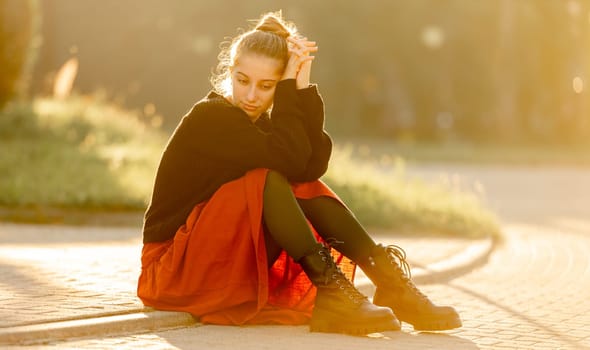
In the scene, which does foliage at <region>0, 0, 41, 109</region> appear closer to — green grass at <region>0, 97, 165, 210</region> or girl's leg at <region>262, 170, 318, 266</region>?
green grass at <region>0, 97, 165, 210</region>

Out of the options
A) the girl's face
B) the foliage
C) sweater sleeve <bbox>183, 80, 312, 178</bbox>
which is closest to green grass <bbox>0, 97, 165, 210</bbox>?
the foliage

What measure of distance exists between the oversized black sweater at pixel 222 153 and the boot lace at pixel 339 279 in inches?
16.6

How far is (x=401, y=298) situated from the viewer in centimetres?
524

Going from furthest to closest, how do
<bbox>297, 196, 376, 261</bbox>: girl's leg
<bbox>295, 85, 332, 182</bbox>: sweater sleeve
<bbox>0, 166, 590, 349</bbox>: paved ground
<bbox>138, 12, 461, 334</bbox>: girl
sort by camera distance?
1. <bbox>295, 85, 332, 182</bbox>: sweater sleeve
2. <bbox>297, 196, 376, 261</bbox>: girl's leg
3. <bbox>138, 12, 461, 334</bbox>: girl
4. <bbox>0, 166, 590, 349</bbox>: paved ground

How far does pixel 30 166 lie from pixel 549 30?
26.3 metres

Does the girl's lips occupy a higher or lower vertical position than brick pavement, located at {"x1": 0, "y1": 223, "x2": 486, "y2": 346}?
higher

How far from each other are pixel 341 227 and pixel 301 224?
31 centimetres

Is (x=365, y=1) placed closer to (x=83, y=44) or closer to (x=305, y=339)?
(x=83, y=44)

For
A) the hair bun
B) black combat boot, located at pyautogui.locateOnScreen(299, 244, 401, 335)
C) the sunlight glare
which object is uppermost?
the sunlight glare

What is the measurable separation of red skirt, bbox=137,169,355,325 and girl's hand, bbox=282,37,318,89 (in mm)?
512

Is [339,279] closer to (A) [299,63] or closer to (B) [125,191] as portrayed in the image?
(A) [299,63]

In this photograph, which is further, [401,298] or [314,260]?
[401,298]

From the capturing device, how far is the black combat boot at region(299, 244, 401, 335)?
498 cm

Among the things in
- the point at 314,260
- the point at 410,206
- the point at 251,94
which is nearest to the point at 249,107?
the point at 251,94
